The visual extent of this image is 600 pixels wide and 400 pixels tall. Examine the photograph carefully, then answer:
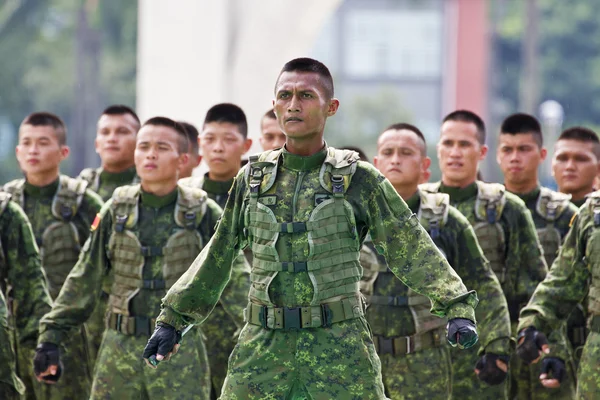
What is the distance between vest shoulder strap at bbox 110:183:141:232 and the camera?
8.91m

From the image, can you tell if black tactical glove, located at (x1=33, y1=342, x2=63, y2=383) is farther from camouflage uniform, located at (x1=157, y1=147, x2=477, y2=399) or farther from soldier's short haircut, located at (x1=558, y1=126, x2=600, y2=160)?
soldier's short haircut, located at (x1=558, y1=126, x2=600, y2=160)

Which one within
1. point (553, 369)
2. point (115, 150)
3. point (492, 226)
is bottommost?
point (553, 369)

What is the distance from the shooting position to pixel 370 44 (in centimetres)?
6719

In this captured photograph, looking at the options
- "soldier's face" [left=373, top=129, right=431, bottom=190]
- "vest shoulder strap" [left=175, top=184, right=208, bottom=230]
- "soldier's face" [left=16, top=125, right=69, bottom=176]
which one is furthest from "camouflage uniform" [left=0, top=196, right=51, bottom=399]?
"soldier's face" [left=373, top=129, right=431, bottom=190]

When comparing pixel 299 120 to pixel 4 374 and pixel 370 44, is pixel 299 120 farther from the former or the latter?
pixel 370 44

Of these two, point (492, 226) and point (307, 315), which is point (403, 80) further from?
point (307, 315)

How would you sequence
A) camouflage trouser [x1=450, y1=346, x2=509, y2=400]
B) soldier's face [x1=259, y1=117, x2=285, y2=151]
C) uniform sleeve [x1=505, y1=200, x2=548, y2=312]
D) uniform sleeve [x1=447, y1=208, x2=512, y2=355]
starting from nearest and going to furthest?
uniform sleeve [x1=447, y1=208, x2=512, y2=355] → camouflage trouser [x1=450, y1=346, x2=509, y2=400] → uniform sleeve [x1=505, y1=200, x2=548, y2=312] → soldier's face [x1=259, y1=117, x2=285, y2=151]

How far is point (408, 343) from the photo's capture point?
9117 mm

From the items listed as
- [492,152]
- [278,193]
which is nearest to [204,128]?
[278,193]

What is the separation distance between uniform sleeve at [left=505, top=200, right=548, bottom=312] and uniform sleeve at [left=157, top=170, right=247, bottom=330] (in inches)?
128

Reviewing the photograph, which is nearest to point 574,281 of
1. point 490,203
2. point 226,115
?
point 490,203

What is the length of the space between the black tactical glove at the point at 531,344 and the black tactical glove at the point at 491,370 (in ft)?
0.75

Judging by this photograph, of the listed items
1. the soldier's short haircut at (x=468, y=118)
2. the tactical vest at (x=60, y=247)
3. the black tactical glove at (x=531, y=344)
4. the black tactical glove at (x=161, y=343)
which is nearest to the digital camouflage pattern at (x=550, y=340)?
the soldier's short haircut at (x=468, y=118)

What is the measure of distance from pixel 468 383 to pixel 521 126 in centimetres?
242
